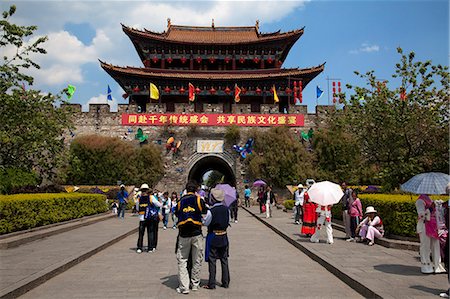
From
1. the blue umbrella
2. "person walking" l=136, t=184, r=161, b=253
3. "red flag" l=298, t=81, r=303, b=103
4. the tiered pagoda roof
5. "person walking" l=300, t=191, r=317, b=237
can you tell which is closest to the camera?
the blue umbrella

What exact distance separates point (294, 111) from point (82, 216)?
16.4 m

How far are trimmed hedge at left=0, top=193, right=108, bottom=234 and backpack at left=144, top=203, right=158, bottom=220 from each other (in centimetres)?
338

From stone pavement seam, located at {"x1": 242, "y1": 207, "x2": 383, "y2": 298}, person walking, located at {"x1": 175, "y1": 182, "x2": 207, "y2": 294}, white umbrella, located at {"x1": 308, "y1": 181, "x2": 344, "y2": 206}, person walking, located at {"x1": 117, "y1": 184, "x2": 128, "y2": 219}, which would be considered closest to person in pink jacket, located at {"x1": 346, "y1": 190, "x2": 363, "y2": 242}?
white umbrella, located at {"x1": 308, "y1": 181, "x2": 344, "y2": 206}

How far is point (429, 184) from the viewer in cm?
604

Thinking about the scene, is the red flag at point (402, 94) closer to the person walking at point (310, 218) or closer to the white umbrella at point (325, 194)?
the person walking at point (310, 218)

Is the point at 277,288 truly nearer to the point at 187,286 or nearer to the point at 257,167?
the point at 187,286

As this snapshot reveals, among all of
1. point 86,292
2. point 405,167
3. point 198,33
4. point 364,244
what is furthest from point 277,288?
point 198,33

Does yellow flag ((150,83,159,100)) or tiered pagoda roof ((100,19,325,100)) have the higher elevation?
tiered pagoda roof ((100,19,325,100))

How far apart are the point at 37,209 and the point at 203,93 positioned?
1845 cm

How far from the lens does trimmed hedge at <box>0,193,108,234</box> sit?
9.12 metres

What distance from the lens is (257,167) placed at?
25297 millimetres

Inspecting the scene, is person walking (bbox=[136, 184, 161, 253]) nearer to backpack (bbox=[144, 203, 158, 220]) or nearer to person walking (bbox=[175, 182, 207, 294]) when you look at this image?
backpack (bbox=[144, 203, 158, 220])

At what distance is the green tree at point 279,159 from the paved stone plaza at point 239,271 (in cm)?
1518

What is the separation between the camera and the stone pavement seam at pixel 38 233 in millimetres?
8309
